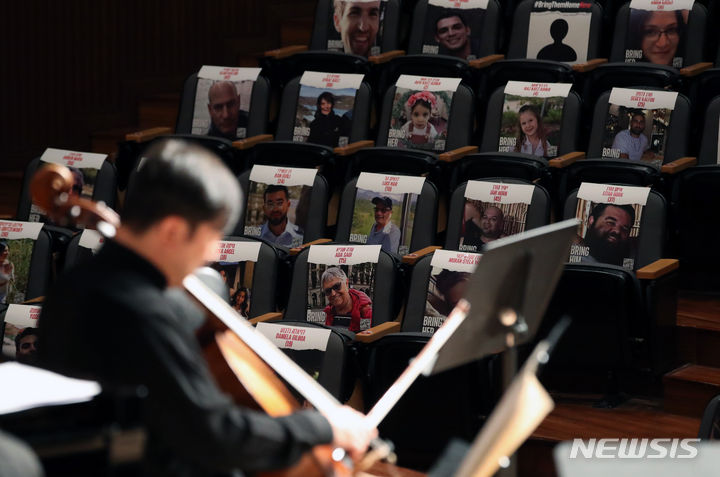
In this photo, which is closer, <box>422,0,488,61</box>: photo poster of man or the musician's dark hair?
the musician's dark hair

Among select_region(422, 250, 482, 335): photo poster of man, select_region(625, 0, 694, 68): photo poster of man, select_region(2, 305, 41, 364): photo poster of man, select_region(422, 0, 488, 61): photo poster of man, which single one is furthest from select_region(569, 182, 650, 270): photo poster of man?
select_region(2, 305, 41, 364): photo poster of man

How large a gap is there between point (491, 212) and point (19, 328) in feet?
3.25

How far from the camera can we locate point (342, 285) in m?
2.19

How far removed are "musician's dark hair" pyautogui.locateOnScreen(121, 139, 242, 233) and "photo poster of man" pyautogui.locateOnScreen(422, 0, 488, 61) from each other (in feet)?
7.04

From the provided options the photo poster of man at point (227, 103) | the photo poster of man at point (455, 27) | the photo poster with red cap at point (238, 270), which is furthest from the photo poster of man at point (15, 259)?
the photo poster of man at point (455, 27)

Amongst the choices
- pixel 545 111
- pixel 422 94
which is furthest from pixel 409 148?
pixel 545 111

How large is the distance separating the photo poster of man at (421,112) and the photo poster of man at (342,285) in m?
0.54

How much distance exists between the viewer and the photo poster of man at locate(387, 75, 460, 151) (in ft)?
8.63

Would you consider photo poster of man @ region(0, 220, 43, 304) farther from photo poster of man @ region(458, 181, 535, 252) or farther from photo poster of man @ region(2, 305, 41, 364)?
photo poster of man @ region(458, 181, 535, 252)

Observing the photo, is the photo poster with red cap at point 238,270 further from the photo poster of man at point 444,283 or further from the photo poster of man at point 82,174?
the photo poster of man at point 82,174

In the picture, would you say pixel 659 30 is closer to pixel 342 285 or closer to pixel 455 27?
pixel 455 27

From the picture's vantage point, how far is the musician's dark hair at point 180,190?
83 cm

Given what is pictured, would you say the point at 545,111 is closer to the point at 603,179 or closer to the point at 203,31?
the point at 603,179

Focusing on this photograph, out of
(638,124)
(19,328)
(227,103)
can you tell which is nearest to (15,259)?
(19,328)
